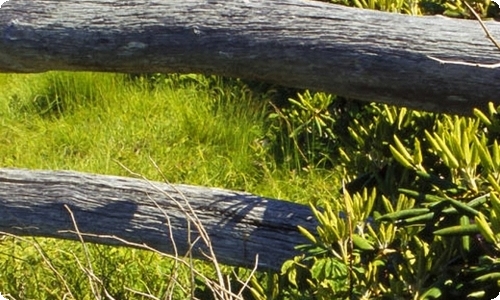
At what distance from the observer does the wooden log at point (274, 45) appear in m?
2.68

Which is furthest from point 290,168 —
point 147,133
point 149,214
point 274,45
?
point 274,45

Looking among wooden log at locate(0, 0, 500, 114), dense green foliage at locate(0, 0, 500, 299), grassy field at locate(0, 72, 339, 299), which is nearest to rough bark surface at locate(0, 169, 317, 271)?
dense green foliage at locate(0, 0, 500, 299)

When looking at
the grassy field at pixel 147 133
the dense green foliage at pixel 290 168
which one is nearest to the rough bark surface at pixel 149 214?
the dense green foliage at pixel 290 168

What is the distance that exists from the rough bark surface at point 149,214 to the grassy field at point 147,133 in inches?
24.7

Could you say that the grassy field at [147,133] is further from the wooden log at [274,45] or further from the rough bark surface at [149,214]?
the wooden log at [274,45]

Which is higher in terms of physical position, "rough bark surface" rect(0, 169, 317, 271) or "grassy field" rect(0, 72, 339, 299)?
"rough bark surface" rect(0, 169, 317, 271)

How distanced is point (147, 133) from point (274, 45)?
225 centimetres

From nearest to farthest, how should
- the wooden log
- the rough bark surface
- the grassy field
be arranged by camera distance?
1. the wooden log
2. the rough bark surface
3. the grassy field

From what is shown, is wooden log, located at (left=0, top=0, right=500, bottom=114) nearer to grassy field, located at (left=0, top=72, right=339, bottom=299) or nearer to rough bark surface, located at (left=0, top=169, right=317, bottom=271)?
rough bark surface, located at (left=0, top=169, right=317, bottom=271)

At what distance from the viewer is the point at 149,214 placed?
3098 mm

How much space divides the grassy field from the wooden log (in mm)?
1050

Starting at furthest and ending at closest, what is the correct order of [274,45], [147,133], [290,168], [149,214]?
[147,133]
[290,168]
[149,214]
[274,45]

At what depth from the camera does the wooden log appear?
2.68 meters

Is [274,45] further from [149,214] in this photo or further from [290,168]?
[290,168]
